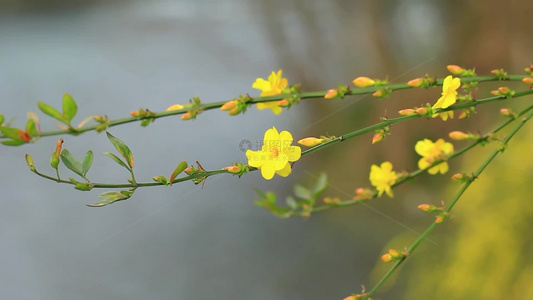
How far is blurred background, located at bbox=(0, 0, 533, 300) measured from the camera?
1.79 feet

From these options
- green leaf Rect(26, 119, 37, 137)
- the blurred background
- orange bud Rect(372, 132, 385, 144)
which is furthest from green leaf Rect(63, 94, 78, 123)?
the blurred background

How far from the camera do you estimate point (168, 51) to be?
0.63 metres

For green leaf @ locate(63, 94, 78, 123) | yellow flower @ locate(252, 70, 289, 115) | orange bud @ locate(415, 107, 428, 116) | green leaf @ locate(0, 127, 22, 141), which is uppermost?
orange bud @ locate(415, 107, 428, 116)

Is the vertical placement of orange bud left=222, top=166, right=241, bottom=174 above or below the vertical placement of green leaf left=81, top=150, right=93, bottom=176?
above

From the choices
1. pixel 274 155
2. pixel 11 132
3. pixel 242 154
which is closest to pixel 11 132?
pixel 11 132

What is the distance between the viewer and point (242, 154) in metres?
0.49

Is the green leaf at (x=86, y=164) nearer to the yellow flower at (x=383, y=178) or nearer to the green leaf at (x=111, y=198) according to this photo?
the green leaf at (x=111, y=198)

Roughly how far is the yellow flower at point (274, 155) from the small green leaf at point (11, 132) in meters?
0.10

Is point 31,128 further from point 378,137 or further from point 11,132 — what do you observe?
point 378,137

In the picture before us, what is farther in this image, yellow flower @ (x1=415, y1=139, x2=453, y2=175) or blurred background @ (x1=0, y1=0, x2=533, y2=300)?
blurred background @ (x1=0, y1=0, x2=533, y2=300)

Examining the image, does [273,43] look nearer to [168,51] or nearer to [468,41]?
[168,51]

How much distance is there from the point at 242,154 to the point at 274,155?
0.82ft

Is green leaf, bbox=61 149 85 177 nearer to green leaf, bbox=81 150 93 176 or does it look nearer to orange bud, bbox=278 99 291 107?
green leaf, bbox=81 150 93 176

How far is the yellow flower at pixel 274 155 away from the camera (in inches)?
9.3
